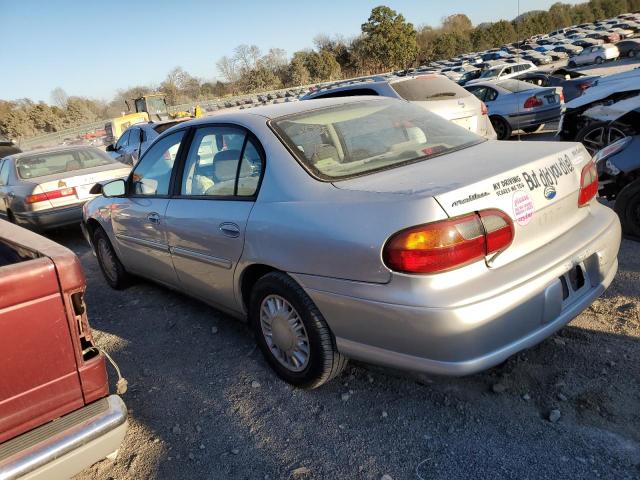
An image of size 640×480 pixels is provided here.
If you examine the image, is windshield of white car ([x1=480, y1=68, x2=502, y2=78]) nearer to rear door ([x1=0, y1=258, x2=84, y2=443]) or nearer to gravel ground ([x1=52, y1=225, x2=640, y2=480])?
A: gravel ground ([x1=52, y1=225, x2=640, y2=480])

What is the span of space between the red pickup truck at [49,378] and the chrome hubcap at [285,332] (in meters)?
0.95

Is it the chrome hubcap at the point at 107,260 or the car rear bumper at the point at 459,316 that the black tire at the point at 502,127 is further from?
the car rear bumper at the point at 459,316

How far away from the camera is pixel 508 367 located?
9.34 ft

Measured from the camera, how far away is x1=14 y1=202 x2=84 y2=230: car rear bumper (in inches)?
287

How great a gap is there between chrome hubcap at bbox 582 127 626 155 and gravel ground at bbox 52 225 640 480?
3.79 m

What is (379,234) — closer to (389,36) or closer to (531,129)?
(531,129)

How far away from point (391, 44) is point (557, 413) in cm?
7218

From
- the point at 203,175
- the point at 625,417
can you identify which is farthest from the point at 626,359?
the point at 203,175

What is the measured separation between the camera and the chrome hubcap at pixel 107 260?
4.89 meters

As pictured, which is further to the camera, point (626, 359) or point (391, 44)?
point (391, 44)

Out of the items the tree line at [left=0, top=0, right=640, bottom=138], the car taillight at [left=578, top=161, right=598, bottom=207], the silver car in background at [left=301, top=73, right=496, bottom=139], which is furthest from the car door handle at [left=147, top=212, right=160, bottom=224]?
the tree line at [left=0, top=0, right=640, bottom=138]

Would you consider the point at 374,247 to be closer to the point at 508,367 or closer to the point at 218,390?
the point at 508,367

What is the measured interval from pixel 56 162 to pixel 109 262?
13.4 ft

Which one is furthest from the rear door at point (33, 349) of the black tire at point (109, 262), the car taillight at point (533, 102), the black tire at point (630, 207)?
the car taillight at point (533, 102)
